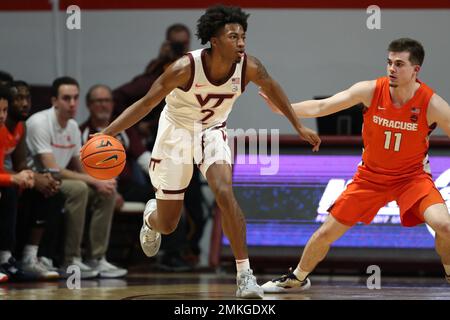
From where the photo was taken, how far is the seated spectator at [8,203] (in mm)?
7715

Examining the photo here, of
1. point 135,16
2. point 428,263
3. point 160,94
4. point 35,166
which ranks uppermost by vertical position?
point 135,16

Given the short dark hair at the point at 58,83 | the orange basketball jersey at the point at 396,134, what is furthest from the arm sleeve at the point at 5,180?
the orange basketball jersey at the point at 396,134

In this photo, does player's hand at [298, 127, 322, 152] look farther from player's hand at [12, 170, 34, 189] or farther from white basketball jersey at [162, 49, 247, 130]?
player's hand at [12, 170, 34, 189]

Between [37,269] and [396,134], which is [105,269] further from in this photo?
[396,134]

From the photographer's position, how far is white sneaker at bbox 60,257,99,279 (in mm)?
8376

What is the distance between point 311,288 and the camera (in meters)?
7.32

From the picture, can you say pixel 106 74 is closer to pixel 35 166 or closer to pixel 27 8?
pixel 27 8

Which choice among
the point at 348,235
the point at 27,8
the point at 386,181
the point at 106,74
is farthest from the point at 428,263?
the point at 27,8

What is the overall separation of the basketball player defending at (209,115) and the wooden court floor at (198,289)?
0.57 m

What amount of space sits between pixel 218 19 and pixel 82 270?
3.11 m

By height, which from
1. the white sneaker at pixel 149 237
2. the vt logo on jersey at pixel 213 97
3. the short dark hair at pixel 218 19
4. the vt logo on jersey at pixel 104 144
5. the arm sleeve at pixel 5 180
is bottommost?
the white sneaker at pixel 149 237
